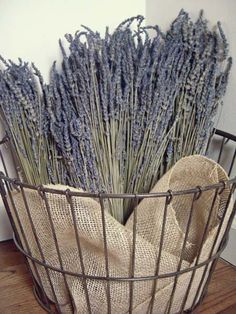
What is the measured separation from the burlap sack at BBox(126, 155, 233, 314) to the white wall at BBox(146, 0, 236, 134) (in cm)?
16

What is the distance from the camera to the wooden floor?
63cm

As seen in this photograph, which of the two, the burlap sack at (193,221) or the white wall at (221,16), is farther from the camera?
the white wall at (221,16)

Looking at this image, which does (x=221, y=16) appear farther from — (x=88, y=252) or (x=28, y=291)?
(x=28, y=291)

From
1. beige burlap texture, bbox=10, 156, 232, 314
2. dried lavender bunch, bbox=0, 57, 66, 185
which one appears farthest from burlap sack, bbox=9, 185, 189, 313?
dried lavender bunch, bbox=0, 57, 66, 185

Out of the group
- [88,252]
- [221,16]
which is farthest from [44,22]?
[88,252]

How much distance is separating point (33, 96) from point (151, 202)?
11.6 inches

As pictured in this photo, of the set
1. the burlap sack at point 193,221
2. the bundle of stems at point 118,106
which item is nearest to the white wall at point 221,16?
the bundle of stems at point 118,106

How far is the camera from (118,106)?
2.25ft

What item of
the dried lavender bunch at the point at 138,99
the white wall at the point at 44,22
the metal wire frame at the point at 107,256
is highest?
the white wall at the point at 44,22

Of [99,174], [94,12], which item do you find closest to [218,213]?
[99,174]

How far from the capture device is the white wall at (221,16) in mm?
657

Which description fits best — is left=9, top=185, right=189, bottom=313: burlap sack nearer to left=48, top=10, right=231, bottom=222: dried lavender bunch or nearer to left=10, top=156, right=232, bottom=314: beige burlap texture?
left=10, top=156, right=232, bottom=314: beige burlap texture

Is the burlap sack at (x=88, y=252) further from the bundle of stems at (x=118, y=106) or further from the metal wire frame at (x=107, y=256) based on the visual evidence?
the bundle of stems at (x=118, y=106)

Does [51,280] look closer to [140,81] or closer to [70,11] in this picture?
[140,81]
